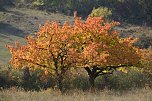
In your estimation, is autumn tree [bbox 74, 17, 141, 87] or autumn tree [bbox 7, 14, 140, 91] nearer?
autumn tree [bbox 7, 14, 140, 91]

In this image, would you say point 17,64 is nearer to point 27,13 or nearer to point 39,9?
point 27,13

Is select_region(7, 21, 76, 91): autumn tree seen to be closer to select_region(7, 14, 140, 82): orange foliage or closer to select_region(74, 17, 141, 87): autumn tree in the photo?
select_region(7, 14, 140, 82): orange foliage

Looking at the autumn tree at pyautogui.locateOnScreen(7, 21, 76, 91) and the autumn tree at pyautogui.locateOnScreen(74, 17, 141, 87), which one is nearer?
the autumn tree at pyautogui.locateOnScreen(7, 21, 76, 91)

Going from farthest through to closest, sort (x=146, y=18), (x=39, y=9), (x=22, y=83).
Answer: (x=146, y=18) < (x=39, y=9) < (x=22, y=83)

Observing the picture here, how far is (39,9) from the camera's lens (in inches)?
3418

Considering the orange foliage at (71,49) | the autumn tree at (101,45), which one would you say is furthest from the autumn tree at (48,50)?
the autumn tree at (101,45)

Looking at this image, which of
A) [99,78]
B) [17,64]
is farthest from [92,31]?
[99,78]

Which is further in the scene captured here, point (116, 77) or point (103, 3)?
point (103, 3)

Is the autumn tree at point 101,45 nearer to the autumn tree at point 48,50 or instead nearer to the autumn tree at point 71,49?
the autumn tree at point 71,49

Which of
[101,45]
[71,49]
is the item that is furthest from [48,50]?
[101,45]

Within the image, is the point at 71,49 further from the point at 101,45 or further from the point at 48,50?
the point at 101,45

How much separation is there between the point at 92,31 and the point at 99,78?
839 cm

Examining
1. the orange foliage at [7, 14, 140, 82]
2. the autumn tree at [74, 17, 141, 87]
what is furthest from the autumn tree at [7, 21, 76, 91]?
the autumn tree at [74, 17, 141, 87]

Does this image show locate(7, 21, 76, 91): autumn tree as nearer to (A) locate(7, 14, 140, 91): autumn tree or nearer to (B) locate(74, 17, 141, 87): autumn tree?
(A) locate(7, 14, 140, 91): autumn tree
